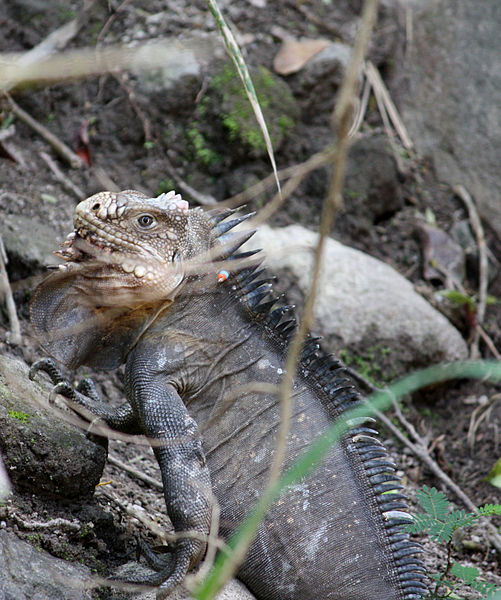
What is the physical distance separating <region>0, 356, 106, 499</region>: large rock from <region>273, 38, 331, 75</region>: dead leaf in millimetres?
4546

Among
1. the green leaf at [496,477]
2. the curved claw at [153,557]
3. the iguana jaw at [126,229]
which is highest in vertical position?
the iguana jaw at [126,229]

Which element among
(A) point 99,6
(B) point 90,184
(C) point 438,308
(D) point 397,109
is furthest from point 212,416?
(D) point 397,109

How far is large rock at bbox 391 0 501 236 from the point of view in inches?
276

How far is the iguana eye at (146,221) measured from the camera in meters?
3.30

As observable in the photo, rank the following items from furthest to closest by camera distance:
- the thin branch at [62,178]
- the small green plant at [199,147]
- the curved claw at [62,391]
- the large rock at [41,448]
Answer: the small green plant at [199,147] → the thin branch at [62,178] → the curved claw at [62,391] → the large rock at [41,448]

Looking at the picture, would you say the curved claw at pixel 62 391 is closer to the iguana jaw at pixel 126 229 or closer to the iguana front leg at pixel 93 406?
the iguana front leg at pixel 93 406

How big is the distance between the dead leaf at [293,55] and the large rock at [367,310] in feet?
6.02

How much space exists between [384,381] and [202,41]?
11.0 ft

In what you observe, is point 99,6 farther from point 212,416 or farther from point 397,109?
point 212,416

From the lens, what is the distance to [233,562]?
1602 millimetres

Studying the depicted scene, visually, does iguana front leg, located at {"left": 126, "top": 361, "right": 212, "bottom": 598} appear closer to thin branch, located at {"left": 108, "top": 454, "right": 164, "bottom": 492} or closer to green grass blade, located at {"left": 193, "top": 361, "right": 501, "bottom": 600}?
thin branch, located at {"left": 108, "top": 454, "right": 164, "bottom": 492}

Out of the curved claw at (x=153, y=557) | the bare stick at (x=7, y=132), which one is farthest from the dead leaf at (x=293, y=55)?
the curved claw at (x=153, y=557)

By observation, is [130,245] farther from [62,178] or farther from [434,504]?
[62,178]

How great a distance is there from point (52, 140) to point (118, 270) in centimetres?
306
